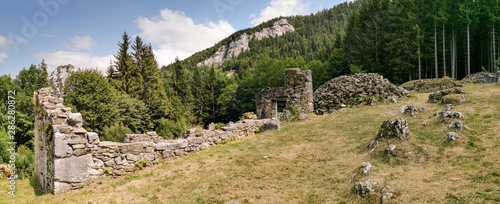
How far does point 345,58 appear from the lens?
124ft

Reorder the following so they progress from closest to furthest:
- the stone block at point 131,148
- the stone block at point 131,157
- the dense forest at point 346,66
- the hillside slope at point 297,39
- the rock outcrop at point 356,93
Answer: the stone block at point 131,148 < the stone block at point 131,157 < the rock outcrop at point 356,93 < the dense forest at point 346,66 < the hillside slope at point 297,39

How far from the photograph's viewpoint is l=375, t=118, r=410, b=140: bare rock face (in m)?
7.41

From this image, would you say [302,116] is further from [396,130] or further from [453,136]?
[453,136]

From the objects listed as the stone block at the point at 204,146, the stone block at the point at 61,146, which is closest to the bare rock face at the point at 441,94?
the stone block at the point at 204,146

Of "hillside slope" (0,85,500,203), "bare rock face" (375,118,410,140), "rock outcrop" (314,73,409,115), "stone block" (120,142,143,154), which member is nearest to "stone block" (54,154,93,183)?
"hillside slope" (0,85,500,203)

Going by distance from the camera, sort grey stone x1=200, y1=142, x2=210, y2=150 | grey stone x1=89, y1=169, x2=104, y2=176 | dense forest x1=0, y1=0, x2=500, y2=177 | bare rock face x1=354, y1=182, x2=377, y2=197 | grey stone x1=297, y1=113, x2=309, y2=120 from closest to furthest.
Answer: bare rock face x1=354, y1=182, x2=377, y2=197 → grey stone x1=89, y1=169, x2=104, y2=176 → grey stone x1=200, y1=142, x2=210, y2=150 → grey stone x1=297, y1=113, x2=309, y2=120 → dense forest x1=0, y1=0, x2=500, y2=177

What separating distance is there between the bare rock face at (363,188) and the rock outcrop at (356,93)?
10.9 meters

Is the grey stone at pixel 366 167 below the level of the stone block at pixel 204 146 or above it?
above

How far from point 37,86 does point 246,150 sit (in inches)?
1118

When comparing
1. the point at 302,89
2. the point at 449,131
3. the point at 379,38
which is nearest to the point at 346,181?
the point at 449,131

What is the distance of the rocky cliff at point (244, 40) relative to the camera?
17600cm

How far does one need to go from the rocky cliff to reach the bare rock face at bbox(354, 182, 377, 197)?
6748 inches

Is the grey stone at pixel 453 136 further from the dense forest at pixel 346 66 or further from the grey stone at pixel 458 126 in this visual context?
the dense forest at pixel 346 66

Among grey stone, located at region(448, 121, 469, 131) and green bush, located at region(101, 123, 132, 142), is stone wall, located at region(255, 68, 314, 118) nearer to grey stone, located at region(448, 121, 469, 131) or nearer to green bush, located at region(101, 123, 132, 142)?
grey stone, located at region(448, 121, 469, 131)
